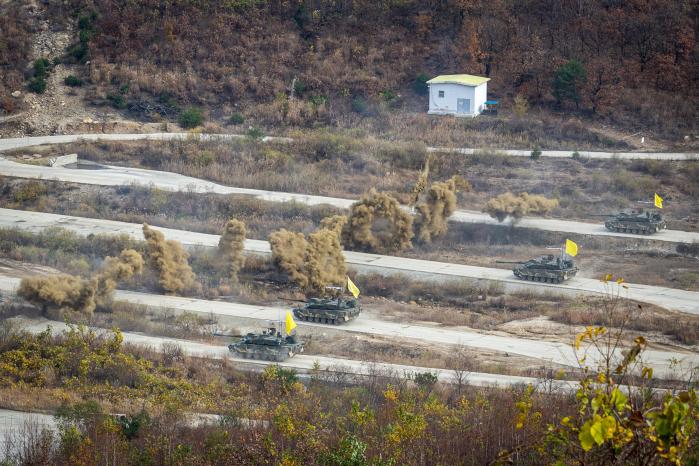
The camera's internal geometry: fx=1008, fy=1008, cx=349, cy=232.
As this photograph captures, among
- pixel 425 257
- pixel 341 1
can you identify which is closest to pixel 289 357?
pixel 425 257

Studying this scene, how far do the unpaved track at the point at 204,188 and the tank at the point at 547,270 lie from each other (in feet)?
24.1

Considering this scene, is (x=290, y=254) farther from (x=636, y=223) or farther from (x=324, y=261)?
(x=636, y=223)

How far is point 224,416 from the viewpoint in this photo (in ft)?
91.9

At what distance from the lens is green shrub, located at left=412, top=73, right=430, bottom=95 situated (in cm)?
7456

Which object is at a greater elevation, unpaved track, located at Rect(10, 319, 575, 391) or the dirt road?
the dirt road

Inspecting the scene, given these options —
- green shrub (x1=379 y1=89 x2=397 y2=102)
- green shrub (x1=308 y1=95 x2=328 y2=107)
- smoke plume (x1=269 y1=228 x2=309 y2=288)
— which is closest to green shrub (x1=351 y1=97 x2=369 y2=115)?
green shrub (x1=379 y1=89 x2=397 y2=102)

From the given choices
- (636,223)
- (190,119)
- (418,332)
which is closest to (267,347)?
(418,332)

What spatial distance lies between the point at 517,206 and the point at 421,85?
2440cm

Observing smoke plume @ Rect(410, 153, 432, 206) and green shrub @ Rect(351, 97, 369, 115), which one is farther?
green shrub @ Rect(351, 97, 369, 115)

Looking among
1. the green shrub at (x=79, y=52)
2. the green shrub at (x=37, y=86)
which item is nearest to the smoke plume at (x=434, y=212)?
the green shrub at (x=37, y=86)

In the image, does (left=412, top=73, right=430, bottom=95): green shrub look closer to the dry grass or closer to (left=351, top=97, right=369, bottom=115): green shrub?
(left=351, top=97, right=369, bottom=115): green shrub

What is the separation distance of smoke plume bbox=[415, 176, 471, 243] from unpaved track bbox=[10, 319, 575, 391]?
1663 cm

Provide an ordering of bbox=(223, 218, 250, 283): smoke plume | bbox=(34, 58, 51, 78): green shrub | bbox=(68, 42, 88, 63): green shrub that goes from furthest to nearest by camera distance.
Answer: bbox=(68, 42, 88, 63): green shrub
bbox=(34, 58, 51, 78): green shrub
bbox=(223, 218, 250, 283): smoke plume

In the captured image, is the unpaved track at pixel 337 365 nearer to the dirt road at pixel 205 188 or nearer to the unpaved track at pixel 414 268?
the unpaved track at pixel 414 268
